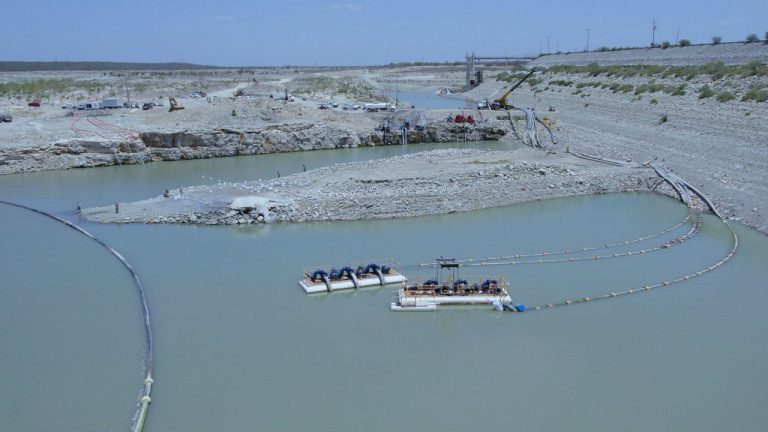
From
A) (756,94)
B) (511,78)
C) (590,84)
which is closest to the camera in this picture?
(756,94)

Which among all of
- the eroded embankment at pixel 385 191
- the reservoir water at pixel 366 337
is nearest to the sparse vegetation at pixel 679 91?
the eroded embankment at pixel 385 191

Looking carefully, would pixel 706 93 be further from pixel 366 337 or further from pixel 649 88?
pixel 366 337

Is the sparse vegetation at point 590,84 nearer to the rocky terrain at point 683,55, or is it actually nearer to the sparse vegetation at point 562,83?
the sparse vegetation at point 562,83

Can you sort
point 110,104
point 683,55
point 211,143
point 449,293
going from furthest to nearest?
point 683,55, point 110,104, point 211,143, point 449,293

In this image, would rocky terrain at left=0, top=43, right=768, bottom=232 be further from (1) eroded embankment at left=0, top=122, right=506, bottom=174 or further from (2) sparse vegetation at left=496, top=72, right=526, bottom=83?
(2) sparse vegetation at left=496, top=72, right=526, bottom=83

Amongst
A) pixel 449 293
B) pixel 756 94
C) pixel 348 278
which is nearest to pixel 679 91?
pixel 756 94

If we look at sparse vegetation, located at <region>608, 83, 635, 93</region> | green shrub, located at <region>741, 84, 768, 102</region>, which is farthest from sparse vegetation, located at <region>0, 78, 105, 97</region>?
green shrub, located at <region>741, 84, 768, 102</region>

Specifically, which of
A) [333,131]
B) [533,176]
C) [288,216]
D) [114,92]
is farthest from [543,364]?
[114,92]
